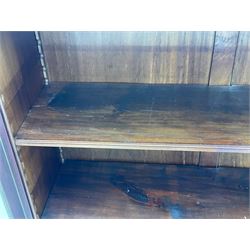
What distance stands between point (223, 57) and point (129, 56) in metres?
0.24

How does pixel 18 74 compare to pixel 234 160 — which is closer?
pixel 18 74

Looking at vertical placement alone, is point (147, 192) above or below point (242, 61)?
below

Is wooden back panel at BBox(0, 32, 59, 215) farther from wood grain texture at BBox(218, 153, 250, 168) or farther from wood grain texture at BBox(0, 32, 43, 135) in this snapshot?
wood grain texture at BBox(218, 153, 250, 168)

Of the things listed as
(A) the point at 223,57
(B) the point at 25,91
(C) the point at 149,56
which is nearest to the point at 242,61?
(A) the point at 223,57

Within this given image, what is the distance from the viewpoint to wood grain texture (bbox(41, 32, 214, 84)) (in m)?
0.87

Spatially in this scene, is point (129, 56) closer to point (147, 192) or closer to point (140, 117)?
point (140, 117)

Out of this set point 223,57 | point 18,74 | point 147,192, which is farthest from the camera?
point 147,192

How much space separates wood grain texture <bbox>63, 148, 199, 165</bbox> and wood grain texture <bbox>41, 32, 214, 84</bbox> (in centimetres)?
25

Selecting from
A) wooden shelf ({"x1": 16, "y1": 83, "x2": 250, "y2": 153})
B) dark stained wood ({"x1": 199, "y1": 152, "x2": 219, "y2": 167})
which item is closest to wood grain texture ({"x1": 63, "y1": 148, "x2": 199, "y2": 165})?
dark stained wood ({"x1": 199, "y1": 152, "x2": 219, "y2": 167})

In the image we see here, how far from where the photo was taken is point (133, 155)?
1102mm

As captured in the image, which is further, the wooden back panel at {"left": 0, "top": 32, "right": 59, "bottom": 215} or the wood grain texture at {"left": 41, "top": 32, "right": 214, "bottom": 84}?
the wood grain texture at {"left": 41, "top": 32, "right": 214, "bottom": 84}

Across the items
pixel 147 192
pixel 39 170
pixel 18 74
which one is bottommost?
pixel 147 192

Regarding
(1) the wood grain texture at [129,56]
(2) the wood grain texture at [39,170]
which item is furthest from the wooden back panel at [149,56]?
(2) the wood grain texture at [39,170]
